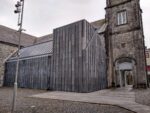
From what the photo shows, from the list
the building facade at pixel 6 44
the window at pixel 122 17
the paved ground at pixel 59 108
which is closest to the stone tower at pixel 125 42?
the window at pixel 122 17

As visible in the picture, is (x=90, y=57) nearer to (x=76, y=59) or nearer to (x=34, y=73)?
(x=76, y=59)

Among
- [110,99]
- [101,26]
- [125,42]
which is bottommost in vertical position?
[110,99]

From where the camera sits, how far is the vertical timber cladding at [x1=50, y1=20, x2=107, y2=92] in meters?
11.2

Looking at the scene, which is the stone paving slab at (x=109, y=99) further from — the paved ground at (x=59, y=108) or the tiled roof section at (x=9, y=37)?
the tiled roof section at (x=9, y=37)

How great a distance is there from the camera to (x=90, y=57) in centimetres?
1205

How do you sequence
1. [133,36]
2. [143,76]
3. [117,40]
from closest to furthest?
[143,76] < [133,36] < [117,40]

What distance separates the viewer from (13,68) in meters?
18.3

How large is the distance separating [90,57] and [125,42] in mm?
6745

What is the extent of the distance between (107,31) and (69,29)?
731cm

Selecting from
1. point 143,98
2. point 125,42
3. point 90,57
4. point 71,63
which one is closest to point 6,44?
point 71,63

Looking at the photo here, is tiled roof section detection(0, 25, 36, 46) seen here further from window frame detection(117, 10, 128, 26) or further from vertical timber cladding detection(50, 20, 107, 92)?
window frame detection(117, 10, 128, 26)

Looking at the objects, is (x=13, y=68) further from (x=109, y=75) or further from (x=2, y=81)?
(x=109, y=75)

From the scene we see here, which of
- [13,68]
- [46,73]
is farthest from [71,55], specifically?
[13,68]

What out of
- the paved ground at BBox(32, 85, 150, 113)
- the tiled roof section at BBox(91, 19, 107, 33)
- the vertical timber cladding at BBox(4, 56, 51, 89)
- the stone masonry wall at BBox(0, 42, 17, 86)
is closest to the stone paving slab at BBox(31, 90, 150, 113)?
the paved ground at BBox(32, 85, 150, 113)
